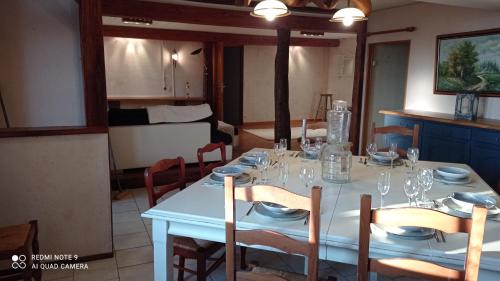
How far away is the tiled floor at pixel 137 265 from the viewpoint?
2449mm

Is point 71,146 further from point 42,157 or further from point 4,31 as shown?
point 4,31

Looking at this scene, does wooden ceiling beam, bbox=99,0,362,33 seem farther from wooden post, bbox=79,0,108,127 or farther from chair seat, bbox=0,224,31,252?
chair seat, bbox=0,224,31,252

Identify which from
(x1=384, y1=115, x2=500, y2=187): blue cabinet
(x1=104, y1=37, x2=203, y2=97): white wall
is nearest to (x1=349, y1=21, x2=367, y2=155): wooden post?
(x1=384, y1=115, x2=500, y2=187): blue cabinet

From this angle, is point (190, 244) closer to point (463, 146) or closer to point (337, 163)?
point (337, 163)

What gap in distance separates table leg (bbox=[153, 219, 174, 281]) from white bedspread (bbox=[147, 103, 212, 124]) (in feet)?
9.51

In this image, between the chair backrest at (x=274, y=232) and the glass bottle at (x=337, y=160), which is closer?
the chair backrest at (x=274, y=232)

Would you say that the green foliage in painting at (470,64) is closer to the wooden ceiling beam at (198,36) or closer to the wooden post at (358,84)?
the wooden post at (358,84)

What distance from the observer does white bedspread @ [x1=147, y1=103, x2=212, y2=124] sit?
4430mm

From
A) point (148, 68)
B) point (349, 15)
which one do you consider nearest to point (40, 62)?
point (349, 15)

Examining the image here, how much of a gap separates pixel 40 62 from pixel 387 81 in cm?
519

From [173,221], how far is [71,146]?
4.23 ft

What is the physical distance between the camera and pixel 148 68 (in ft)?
29.0

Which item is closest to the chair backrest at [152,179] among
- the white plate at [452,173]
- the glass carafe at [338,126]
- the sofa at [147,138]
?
the glass carafe at [338,126]

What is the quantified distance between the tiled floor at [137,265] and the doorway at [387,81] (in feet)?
12.4
